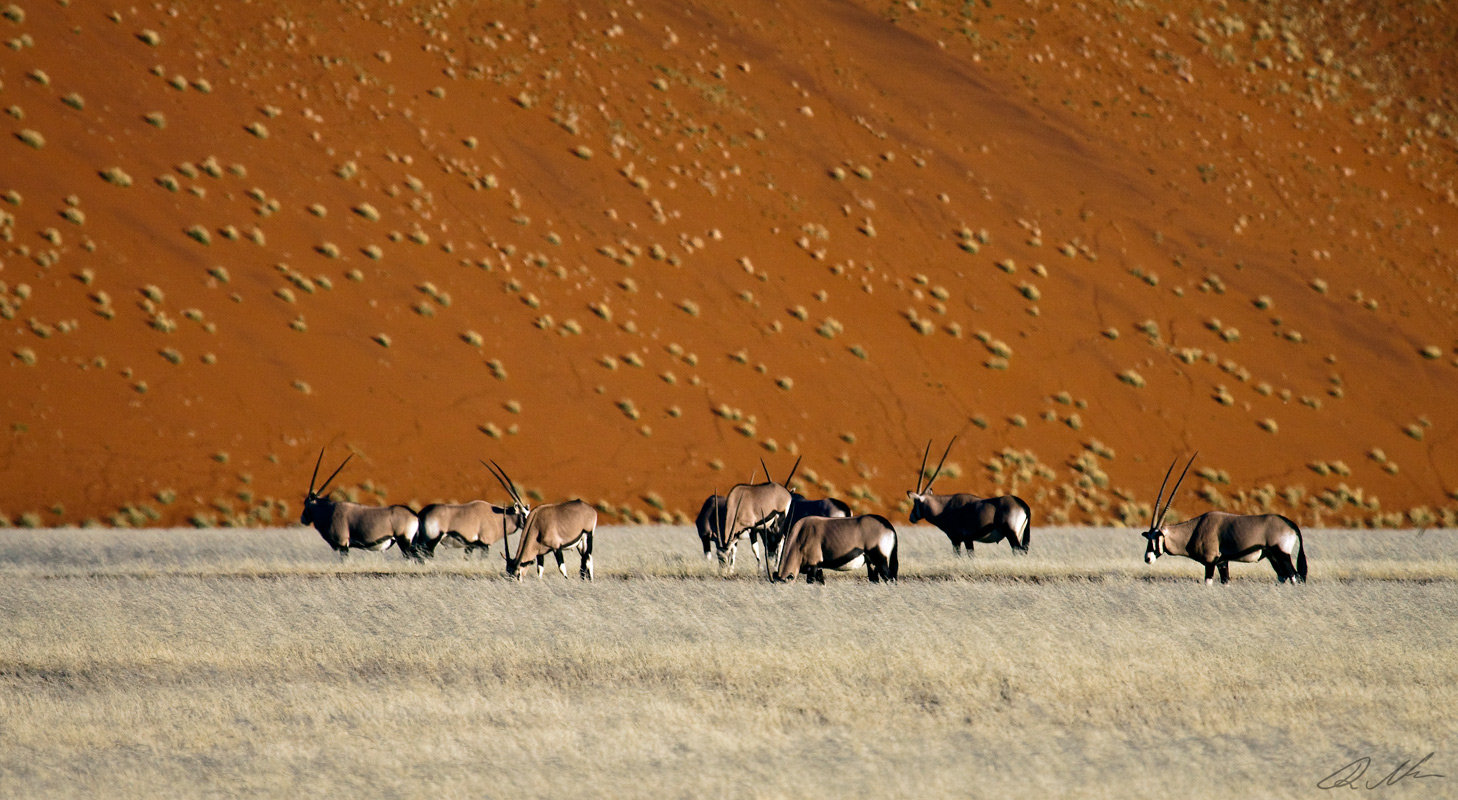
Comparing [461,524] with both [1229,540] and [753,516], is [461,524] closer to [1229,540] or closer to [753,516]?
[753,516]

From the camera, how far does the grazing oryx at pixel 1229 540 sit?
1375 cm

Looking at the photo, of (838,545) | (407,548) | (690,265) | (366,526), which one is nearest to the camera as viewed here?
(838,545)

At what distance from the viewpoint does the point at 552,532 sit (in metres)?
14.4

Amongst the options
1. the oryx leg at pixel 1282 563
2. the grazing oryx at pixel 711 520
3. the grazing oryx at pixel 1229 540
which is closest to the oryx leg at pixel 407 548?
the grazing oryx at pixel 711 520

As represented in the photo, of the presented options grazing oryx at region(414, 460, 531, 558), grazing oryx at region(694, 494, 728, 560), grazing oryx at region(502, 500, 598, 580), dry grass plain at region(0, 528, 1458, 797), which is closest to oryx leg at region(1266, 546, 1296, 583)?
dry grass plain at region(0, 528, 1458, 797)

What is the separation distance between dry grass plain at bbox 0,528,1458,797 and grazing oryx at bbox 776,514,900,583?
35 cm

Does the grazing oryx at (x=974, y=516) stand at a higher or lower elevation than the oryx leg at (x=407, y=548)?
higher

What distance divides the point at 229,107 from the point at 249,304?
7657 mm

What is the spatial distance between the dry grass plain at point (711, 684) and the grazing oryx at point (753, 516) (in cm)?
51

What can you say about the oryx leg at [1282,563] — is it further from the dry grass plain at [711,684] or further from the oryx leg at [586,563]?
the oryx leg at [586,563]

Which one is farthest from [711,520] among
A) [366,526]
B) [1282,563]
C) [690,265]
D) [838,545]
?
[690,265]

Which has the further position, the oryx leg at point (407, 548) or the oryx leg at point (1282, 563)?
the oryx leg at point (407, 548)

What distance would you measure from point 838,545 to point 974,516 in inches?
175

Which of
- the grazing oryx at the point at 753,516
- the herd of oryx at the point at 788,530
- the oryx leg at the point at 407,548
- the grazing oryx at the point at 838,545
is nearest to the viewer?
the grazing oryx at the point at 838,545
